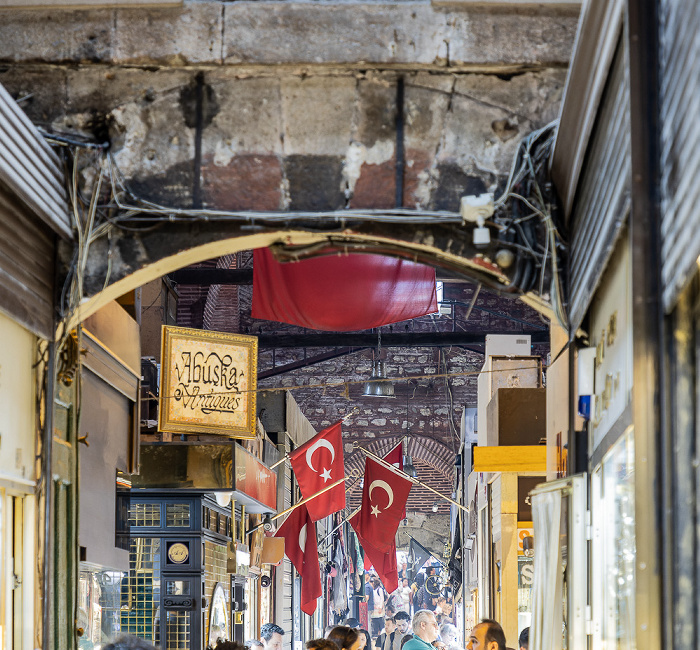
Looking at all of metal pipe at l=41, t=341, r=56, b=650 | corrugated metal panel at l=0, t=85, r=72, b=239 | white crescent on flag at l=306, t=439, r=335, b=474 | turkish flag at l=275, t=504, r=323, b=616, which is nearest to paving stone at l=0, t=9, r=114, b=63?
corrugated metal panel at l=0, t=85, r=72, b=239

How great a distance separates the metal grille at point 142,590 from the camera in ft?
37.6

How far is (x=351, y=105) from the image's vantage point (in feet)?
17.8

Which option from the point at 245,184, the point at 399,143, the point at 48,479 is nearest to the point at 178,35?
the point at 245,184

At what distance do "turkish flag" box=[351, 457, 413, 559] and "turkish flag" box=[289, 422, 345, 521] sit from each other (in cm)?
131

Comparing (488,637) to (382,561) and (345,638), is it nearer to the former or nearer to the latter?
(345,638)

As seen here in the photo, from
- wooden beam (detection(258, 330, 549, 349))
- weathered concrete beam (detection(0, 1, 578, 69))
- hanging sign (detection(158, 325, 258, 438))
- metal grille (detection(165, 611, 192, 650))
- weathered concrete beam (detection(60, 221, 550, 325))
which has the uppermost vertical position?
weathered concrete beam (detection(0, 1, 578, 69))

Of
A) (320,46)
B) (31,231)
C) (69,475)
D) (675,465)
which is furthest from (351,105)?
(675,465)

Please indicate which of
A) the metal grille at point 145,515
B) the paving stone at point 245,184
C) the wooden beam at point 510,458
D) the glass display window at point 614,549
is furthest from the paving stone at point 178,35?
the metal grille at point 145,515

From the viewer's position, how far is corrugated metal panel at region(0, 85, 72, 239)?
4.30 m

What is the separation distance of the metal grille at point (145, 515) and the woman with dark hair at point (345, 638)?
15.9 ft

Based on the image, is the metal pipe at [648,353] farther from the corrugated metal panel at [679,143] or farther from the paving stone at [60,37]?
the paving stone at [60,37]

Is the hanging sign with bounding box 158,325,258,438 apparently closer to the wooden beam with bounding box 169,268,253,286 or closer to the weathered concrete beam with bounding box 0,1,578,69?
the wooden beam with bounding box 169,268,253,286

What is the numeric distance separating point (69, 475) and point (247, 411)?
15.6 ft

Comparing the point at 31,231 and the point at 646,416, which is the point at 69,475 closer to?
the point at 31,231
